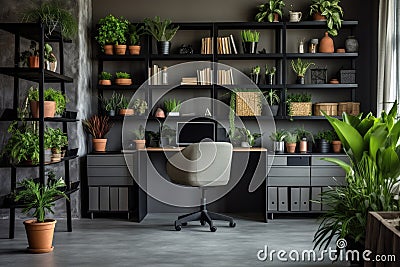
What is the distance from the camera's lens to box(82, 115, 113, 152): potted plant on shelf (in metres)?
6.73

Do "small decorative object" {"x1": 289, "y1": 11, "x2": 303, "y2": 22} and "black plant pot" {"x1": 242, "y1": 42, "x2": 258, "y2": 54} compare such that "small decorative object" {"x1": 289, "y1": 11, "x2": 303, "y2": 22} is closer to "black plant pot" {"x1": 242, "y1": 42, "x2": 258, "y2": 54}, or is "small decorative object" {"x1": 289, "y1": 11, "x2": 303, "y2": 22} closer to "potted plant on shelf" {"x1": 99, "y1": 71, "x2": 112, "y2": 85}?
"black plant pot" {"x1": 242, "y1": 42, "x2": 258, "y2": 54}

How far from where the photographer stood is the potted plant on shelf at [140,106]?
22.8 feet

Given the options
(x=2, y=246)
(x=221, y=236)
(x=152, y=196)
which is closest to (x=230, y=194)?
(x=152, y=196)

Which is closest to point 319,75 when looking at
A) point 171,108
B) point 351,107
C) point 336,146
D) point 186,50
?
point 351,107

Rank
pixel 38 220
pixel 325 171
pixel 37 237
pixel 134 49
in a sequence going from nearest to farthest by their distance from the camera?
pixel 37 237 < pixel 38 220 < pixel 325 171 < pixel 134 49

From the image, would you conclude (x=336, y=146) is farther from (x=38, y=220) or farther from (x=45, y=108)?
(x=38, y=220)

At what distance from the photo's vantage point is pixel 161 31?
6785 millimetres

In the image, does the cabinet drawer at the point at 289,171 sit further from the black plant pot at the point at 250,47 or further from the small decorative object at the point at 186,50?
the small decorative object at the point at 186,50

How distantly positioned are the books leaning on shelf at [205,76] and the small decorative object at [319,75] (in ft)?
4.07

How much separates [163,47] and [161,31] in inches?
7.6

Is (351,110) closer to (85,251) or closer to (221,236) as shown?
(221,236)

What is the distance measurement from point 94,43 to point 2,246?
294cm

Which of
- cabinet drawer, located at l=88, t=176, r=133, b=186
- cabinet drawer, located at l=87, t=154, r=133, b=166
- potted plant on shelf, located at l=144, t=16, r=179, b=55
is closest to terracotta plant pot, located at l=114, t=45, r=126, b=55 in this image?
potted plant on shelf, located at l=144, t=16, r=179, b=55

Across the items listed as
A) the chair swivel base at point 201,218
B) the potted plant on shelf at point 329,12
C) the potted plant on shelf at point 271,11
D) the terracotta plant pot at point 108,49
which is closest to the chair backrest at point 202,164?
the chair swivel base at point 201,218
